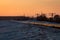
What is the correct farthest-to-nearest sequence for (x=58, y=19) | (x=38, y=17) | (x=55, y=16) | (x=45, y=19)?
1. (x=38, y=17)
2. (x=45, y=19)
3. (x=55, y=16)
4. (x=58, y=19)

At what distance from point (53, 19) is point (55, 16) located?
3703 millimetres

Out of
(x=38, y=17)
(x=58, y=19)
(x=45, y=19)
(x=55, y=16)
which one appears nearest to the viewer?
(x=58, y=19)

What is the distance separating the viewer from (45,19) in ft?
414

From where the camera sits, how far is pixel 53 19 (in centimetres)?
10981

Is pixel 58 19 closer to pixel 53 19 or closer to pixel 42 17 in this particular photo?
pixel 53 19

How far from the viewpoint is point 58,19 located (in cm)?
10356

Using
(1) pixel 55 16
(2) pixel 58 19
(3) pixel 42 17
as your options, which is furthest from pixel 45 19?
(2) pixel 58 19

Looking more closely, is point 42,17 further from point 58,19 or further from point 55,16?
point 58,19

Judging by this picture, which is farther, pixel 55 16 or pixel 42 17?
Answer: pixel 42 17

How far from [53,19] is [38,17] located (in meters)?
28.3

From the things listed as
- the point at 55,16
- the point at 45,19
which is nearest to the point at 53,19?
the point at 55,16

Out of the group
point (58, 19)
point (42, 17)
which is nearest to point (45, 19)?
point (42, 17)

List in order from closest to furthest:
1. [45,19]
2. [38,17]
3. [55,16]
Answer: [55,16], [45,19], [38,17]

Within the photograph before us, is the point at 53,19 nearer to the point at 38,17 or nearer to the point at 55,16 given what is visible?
the point at 55,16
